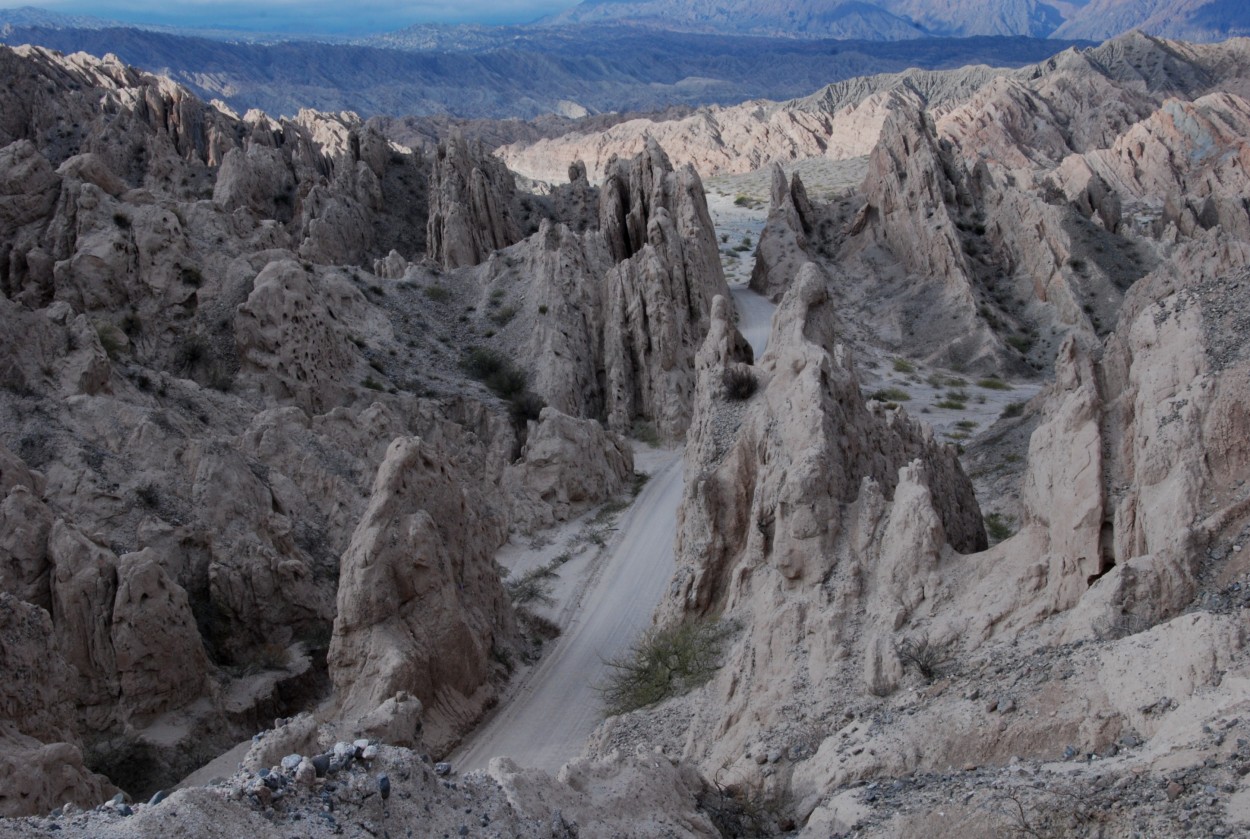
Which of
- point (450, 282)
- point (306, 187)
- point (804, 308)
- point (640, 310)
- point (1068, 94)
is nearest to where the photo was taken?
point (804, 308)

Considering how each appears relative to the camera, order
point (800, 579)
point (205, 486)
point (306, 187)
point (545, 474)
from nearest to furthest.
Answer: point (800, 579) → point (205, 486) → point (545, 474) → point (306, 187)

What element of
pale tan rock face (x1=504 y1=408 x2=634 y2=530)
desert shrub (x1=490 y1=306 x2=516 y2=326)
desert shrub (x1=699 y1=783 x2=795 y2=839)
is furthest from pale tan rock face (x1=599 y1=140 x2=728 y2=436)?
desert shrub (x1=699 y1=783 x2=795 y2=839)

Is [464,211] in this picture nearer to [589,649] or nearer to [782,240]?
[782,240]

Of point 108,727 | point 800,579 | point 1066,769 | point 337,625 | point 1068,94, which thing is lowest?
point 108,727

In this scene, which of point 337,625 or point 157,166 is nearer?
point 337,625

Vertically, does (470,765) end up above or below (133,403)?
below

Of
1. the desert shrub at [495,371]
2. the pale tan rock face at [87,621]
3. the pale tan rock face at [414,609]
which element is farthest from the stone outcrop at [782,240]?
the pale tan rock face at [87,621]

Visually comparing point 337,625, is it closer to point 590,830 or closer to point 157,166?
point 590,830

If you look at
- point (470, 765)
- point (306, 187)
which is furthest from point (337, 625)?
point (306, 187)
